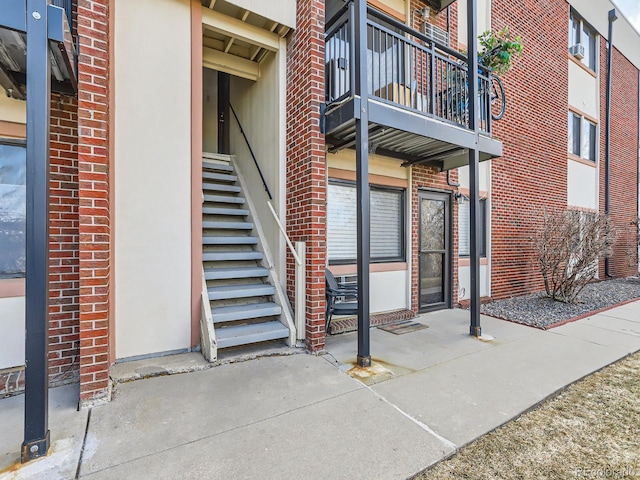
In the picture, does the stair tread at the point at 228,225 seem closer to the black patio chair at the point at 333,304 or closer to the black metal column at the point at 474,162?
the black patio chair at the point at 333,304

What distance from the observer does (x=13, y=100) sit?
2758mm

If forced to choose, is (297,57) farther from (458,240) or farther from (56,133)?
(458,240)

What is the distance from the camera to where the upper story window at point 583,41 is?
8492 mm

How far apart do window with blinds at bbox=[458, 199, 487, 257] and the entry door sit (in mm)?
433

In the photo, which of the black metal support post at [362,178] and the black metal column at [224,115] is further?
the black metal column at [224,115]

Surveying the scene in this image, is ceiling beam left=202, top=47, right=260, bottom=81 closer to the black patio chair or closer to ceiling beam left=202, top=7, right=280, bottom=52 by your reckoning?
ceiling beam left=202, top=7, right=280, bottom=52

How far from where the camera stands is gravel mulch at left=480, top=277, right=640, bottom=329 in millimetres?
5180

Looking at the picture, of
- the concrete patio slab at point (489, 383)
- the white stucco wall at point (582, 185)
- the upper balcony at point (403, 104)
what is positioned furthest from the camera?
the white stucco wall at point (582, 185)

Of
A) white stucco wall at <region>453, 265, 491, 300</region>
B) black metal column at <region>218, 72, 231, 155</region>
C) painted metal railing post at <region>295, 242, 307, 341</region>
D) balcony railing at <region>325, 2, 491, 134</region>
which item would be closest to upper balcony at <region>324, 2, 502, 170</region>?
balcony railing at <region>325, 2, 491, 134</region>

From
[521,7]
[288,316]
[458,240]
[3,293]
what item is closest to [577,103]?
[521,7]

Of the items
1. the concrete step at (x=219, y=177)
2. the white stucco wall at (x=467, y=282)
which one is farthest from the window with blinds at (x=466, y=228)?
the concrete step at (x=219, y=177)

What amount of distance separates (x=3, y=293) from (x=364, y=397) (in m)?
3.24

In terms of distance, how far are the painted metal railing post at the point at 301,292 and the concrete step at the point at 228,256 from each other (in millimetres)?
886

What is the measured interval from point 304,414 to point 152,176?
280 cm
